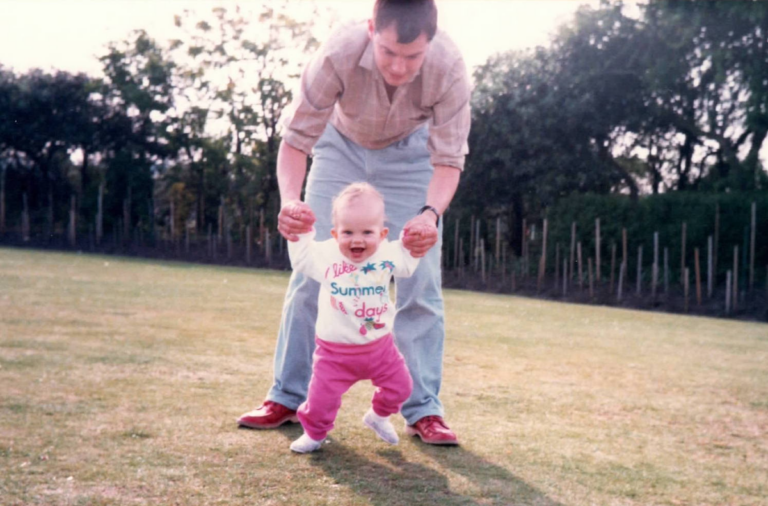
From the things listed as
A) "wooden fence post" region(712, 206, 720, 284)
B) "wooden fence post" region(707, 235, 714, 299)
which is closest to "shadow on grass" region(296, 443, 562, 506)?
"wooden fence post" region(707, 235, 714, 299)

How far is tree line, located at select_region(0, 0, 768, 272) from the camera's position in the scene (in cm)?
1938

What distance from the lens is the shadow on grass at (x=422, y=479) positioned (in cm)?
249

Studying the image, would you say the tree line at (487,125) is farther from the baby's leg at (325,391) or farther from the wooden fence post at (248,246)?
the baby's leg at (325,391)

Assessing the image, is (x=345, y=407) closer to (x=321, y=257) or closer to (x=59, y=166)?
(x=321, y=257)

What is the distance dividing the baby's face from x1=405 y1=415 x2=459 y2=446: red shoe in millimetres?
757

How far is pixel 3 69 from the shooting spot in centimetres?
A: 2984

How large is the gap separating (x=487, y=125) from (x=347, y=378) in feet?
62.5

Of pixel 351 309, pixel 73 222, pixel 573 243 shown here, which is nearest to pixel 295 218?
pixel 351 309

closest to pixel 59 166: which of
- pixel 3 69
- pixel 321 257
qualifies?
pixel 3 69

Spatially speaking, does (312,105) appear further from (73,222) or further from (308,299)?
(73,222)

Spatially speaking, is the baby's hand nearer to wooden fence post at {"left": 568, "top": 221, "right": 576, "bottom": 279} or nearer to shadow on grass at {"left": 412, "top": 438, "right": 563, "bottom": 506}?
shadow on grass at {"left": 412, "top": 438, "right": 563, "bottom": 506}

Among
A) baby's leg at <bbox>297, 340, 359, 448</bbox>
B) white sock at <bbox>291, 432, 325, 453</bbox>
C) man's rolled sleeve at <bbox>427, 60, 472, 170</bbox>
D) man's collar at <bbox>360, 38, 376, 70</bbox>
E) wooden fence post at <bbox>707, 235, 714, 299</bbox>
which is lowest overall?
white sock at <bbox>291, 432, 325, 453</bbox>

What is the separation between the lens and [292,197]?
323 cm

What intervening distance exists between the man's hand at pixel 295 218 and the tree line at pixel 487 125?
57.2 feet
